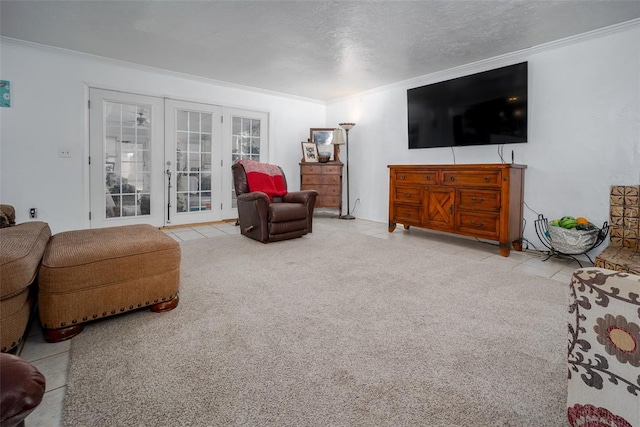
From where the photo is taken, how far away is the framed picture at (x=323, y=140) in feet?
19.8

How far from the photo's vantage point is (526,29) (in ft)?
10.1

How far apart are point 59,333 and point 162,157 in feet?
11.8

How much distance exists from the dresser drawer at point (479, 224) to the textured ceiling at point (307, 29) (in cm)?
187

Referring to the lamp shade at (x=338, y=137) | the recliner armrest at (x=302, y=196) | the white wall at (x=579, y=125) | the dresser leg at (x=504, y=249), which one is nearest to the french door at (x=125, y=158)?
the recliner armrest at (x=302, y=196)

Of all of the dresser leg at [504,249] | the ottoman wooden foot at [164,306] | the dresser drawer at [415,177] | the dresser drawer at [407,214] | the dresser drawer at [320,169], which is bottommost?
the ottoman wooden foot at [164,306]

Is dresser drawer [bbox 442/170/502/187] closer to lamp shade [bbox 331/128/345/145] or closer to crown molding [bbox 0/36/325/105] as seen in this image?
lamp shade [bbox 331/128/345/145]

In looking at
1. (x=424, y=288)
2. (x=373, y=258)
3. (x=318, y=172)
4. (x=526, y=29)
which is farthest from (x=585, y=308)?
(x=318, y=172)

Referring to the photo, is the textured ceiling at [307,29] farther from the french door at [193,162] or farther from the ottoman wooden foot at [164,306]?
the ottoman wooden foot at [164,306]

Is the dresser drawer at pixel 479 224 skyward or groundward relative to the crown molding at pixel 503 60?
groundward

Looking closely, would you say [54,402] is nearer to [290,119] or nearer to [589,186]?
[589,186]

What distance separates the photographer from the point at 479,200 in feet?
11.5

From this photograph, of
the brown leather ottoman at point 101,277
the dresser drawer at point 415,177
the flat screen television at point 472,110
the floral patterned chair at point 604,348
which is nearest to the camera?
the floral patterned chair at point 604,348

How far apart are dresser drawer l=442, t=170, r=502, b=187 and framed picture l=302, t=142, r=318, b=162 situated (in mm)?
2738

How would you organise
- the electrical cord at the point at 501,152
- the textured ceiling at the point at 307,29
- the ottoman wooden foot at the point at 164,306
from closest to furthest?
the ottoman wooden foot at the point at 164,306 < the textured ceiling at the point at 307,29 < the electrical cord at the point at 501,152
